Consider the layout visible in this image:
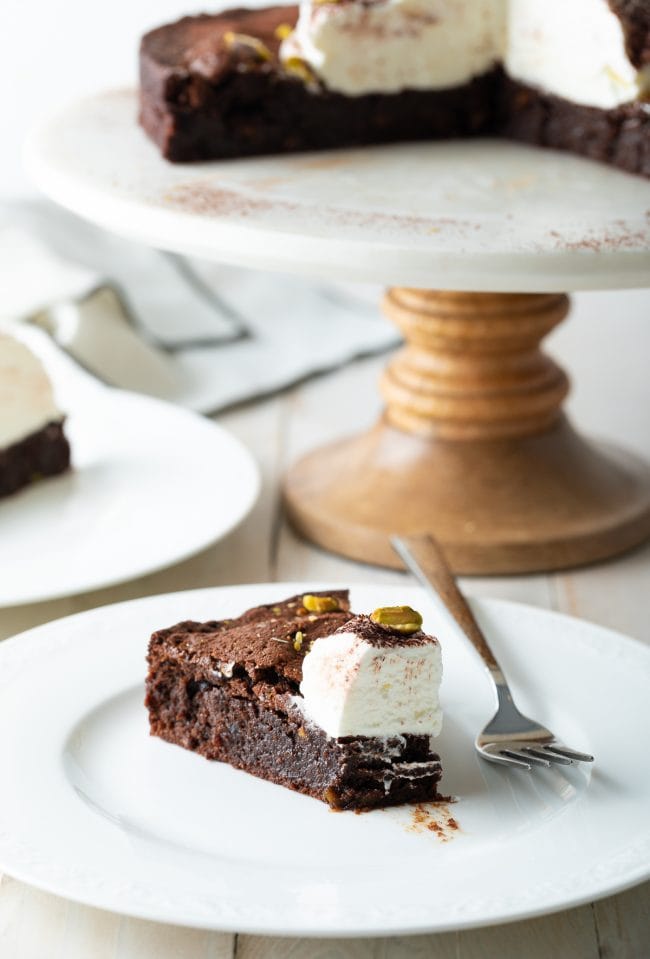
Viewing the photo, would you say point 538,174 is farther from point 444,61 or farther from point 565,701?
point 565,701

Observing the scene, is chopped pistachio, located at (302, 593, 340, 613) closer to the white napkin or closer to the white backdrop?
the white napkin

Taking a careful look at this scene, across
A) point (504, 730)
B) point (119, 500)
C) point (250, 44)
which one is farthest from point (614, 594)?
point (250, 44)

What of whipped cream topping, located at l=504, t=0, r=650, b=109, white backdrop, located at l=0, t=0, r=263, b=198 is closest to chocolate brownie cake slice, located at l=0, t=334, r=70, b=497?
whipped cream topping, located at l=504, t=0, r=650, b=109

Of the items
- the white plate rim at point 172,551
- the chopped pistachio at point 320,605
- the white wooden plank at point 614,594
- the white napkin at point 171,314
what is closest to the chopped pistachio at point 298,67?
the white plate rim at point 172,551

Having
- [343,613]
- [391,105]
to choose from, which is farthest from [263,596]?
[391,105]

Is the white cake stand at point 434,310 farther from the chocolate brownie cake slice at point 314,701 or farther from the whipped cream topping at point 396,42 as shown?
the chocolate brownie cake slice at point 314,701

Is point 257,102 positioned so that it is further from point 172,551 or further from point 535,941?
point 535,941

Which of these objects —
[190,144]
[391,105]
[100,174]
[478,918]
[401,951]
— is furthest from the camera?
[391,105]
